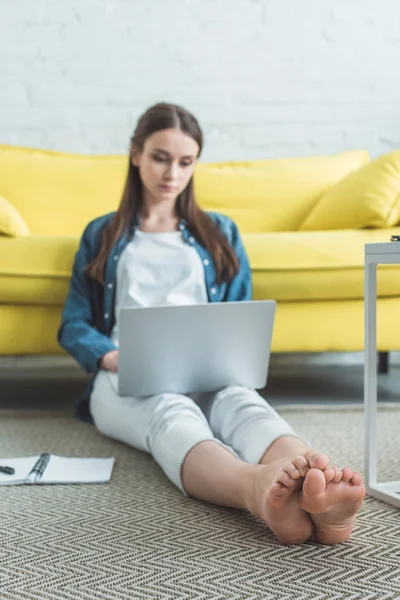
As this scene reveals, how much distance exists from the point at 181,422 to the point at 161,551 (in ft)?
1.20

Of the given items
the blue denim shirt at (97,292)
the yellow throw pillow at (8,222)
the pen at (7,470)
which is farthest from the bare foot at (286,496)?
the yellow throw pillow at (8,222)

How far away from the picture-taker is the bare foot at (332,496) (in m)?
0.91

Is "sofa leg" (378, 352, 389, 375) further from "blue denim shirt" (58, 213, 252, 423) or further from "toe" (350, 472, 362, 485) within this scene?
"toe" (350, 472, 362, 485)

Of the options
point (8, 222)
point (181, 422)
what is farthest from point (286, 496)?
point (8, 222)

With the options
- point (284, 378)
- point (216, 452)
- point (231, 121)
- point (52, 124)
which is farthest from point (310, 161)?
point (216, 452)

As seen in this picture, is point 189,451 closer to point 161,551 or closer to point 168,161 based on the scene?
point 161,551

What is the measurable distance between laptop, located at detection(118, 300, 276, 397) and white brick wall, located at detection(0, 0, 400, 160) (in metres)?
1.80

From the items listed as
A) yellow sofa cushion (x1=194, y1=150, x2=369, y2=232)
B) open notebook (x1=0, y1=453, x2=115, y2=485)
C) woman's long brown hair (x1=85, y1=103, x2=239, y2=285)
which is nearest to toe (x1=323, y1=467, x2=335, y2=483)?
open notebook (x1=0, y1=453, x2=115, y2=485)

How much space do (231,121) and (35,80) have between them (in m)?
0.81

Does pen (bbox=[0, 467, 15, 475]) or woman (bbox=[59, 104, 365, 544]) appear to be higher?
woman (bbox=[59, 104, 365, 544])

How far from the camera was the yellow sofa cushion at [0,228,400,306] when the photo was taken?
203cm

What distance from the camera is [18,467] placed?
1.38m

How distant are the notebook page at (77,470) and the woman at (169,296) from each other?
0.29ft

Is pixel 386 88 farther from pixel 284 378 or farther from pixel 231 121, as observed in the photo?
pixel 284 378
